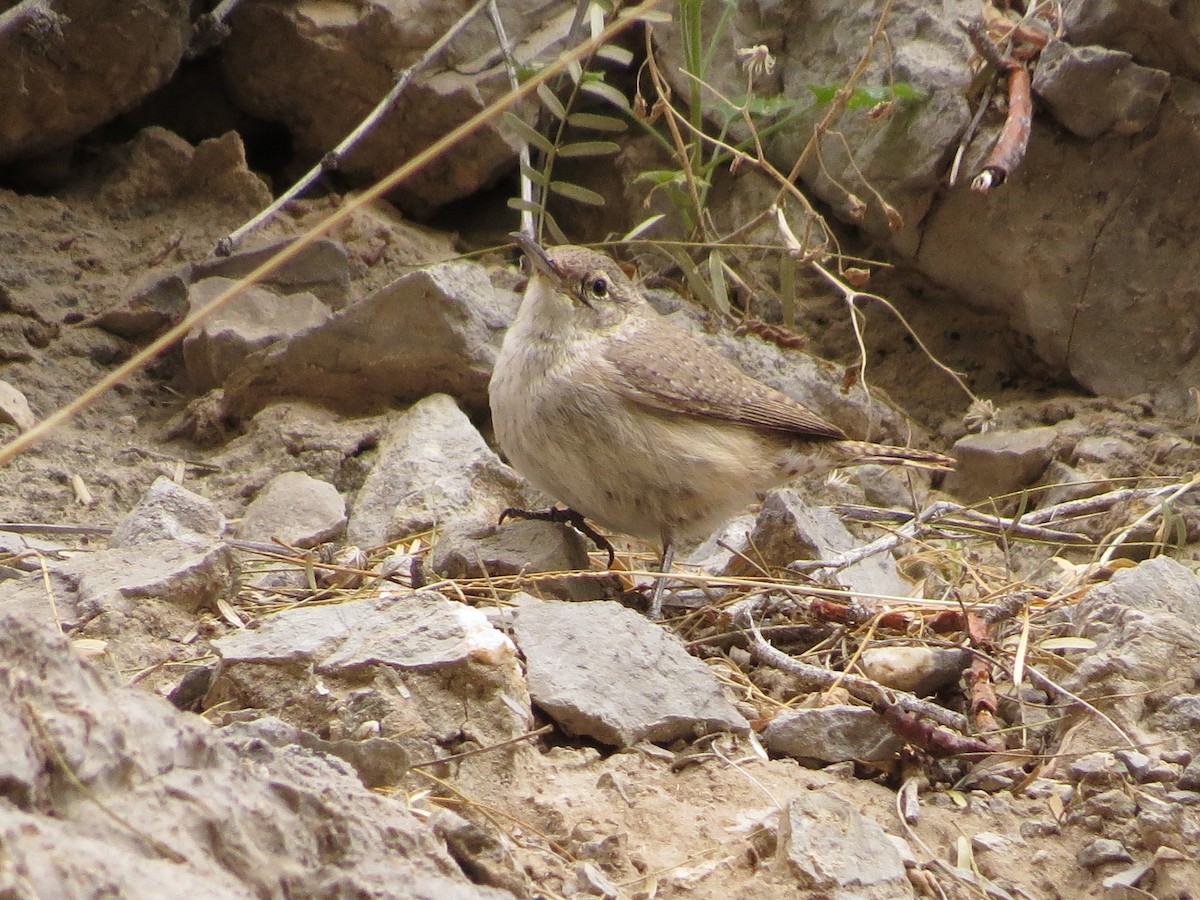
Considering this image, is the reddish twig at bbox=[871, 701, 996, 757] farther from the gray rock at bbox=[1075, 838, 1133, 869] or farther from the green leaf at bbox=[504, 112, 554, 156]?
the green leaf at bbox=[504, 112, 554, 156]

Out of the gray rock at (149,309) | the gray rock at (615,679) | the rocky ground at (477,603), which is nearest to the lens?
the rocky ground at (477,603)

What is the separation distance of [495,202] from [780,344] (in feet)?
6.10

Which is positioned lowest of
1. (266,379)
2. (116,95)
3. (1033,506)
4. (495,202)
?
(1033,506)

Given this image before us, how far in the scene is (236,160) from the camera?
674 cm

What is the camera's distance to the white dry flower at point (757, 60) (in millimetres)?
6172

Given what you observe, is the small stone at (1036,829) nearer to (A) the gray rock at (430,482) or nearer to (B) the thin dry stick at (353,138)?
(A) the gray rock at (430,482)

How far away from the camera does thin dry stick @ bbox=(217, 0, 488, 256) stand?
5.88 m

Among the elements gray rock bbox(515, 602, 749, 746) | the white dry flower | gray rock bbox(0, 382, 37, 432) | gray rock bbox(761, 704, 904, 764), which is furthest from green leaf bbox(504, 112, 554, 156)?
gray rock bbox(761, 704, 904, 764)

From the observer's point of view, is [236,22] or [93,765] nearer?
[93,765]

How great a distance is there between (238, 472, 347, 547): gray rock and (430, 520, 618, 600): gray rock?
27.6 inches

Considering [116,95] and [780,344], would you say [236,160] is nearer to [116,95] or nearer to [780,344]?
[116,95]

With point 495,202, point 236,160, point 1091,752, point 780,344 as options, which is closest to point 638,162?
point 495,202

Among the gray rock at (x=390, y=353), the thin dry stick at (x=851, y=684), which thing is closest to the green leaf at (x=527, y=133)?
the gray rock at (x=390, y=353)

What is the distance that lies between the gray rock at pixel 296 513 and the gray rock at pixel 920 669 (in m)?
2.21
